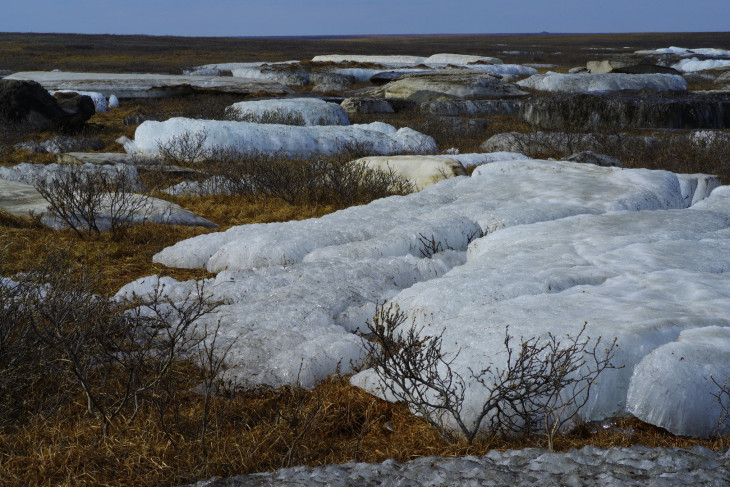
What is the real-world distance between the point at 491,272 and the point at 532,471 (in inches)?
87.5

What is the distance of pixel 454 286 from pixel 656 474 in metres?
2.14

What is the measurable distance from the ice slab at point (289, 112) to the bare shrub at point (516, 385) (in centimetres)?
1423

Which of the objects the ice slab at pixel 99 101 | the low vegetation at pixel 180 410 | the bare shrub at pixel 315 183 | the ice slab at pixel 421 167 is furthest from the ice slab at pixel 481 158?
the ice slab at pixel 99 101

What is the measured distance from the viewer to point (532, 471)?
2.60 meters

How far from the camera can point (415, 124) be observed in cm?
1864

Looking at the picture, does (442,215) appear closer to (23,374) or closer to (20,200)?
(23,374)

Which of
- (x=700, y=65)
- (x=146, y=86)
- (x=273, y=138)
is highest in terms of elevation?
(x=700, y=65)

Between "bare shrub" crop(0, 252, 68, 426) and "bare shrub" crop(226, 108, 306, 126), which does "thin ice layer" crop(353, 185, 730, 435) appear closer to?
"bare shrub" crop(0, 252, 68, 426)

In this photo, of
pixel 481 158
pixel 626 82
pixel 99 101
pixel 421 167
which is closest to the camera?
pixel 421 167

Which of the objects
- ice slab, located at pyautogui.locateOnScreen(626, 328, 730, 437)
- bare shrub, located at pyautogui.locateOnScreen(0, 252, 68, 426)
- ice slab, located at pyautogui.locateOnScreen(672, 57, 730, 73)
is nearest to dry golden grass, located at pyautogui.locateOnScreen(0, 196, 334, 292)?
bare shrub, located at pyautogui.locateOnScreen(0, 252, 68, 426)

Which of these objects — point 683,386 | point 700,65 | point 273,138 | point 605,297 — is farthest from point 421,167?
point 700,65

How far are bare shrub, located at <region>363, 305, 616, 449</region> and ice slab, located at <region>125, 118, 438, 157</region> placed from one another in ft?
31.6

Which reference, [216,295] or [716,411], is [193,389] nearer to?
[216,295]

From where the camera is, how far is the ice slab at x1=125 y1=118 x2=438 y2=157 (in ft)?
43.0
